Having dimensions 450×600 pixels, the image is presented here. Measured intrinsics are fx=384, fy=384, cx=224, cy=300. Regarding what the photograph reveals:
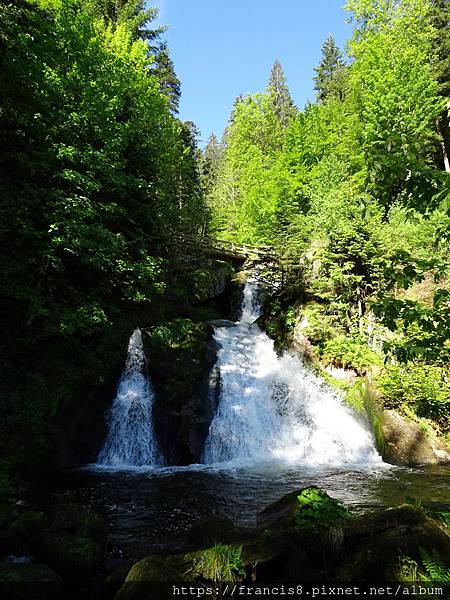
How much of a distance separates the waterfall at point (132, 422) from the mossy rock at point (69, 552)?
258 inches

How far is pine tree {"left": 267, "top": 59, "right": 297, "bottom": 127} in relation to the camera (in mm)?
47312

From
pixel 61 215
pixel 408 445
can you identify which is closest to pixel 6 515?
pixel 61 215

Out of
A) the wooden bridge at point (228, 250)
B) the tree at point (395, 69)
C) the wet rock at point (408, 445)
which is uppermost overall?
the tree at point (395, 69)

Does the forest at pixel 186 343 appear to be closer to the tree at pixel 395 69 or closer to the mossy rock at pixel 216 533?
the mossy rock at pixel 216 533

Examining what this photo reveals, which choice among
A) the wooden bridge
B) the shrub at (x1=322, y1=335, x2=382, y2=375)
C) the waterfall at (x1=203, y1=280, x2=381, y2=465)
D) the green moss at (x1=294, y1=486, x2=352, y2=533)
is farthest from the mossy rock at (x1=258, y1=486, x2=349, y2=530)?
the wooden bridge

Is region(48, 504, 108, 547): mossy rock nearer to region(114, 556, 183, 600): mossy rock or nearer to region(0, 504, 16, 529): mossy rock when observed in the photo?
region(0, 504, 16, 529): mossy rock

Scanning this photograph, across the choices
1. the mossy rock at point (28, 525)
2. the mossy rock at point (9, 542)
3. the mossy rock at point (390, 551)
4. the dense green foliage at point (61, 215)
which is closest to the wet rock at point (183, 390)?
the dense green foliage at point (61, 215)

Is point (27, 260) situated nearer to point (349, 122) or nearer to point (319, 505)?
point (319, 505)

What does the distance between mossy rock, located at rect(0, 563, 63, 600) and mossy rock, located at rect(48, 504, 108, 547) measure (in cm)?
95

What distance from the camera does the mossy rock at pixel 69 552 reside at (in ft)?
18.7

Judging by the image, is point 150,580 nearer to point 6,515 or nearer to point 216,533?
point 216,533

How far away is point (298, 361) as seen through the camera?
16844 mm

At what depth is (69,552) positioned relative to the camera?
5.82 m

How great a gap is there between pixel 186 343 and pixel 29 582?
34.3 ft
